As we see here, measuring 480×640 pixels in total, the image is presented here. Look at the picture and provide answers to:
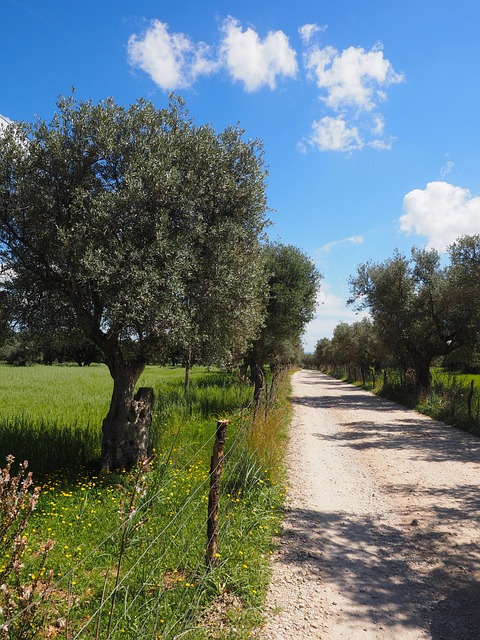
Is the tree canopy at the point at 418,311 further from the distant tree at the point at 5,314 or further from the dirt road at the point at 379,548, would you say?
the distant tree at the point at 5,314

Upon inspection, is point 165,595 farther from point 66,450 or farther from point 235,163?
point 235,163

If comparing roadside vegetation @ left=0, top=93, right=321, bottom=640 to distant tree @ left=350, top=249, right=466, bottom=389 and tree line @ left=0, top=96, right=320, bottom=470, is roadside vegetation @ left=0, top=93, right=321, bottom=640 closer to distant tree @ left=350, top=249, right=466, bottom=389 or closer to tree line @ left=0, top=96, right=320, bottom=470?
tree line @ left=0, top=96, right=320, bottom=470

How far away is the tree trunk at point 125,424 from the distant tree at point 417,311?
20.4 meters

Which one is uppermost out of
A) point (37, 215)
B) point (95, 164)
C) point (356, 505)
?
point (95, 164)

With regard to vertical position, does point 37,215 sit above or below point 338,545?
above

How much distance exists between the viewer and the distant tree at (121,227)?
26.5 feet

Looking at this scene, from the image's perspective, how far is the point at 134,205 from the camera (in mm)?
8258

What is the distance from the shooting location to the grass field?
397 centimetres

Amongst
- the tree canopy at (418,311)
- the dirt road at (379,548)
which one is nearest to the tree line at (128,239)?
the dirt road at (379,548)

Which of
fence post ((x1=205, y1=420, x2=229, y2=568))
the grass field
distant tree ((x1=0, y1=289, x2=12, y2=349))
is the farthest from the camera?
distant tree ((x1=0, y1=289, x2=12, y2=349))

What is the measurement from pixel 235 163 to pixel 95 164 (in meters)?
3.31

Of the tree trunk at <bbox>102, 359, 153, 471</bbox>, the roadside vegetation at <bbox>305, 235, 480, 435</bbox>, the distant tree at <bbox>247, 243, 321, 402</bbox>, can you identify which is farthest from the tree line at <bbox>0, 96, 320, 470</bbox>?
the roadside vegetation at <bbox>305, 235, 480, 435</bbox>

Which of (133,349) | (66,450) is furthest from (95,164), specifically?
(66,450)

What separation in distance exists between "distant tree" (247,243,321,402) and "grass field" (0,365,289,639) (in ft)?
33.3
